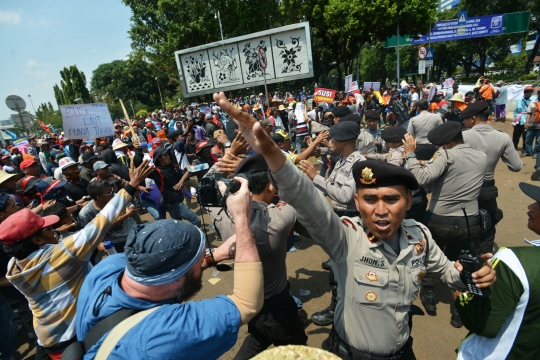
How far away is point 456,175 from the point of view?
3.14 meters

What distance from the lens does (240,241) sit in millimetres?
1432

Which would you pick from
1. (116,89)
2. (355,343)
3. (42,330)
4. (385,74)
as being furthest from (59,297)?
(385,74)

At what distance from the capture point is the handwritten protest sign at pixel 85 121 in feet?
24.6

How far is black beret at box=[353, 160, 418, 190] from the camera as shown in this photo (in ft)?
5.23

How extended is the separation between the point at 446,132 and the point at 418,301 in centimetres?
212

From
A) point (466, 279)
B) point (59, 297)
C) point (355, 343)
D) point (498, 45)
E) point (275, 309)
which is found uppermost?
point (498, 45)

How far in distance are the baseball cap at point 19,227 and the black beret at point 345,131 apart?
2921mm

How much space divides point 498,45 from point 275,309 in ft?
159

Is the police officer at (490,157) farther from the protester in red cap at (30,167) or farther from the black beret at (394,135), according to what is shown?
the protester in red cap at (30,167)

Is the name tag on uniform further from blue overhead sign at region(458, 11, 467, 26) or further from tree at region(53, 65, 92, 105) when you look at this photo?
tree at region(53, 65, 92, 105)

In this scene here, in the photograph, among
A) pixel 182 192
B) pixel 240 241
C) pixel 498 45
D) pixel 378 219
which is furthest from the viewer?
pixel 498 45

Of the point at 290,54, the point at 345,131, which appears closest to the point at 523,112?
the point at 345,131

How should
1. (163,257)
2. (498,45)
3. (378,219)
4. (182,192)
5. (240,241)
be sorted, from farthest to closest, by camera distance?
(498,45), (182,192), (378,219), (240,241), (163,257)

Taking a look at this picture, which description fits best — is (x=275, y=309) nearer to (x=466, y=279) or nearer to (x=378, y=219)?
(x=378, y=219)
